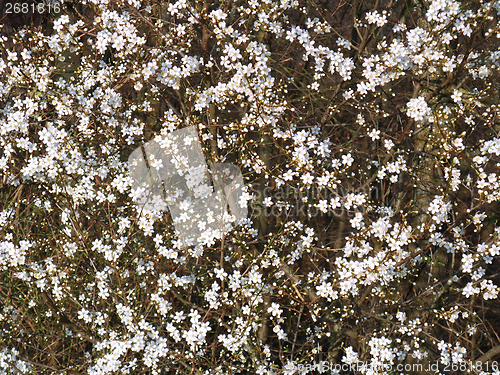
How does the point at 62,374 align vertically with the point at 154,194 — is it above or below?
below

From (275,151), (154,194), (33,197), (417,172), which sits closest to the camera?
(154,194)

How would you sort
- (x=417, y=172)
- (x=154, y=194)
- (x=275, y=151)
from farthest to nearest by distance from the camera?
(x=275, y=151) → (x=417, y=172) → (x=154, y=194)

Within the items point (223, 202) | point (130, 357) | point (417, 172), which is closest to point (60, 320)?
point (130, 357)

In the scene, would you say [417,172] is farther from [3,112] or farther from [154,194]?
[3,112]

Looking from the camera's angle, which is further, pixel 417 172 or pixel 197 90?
pixel 417 172

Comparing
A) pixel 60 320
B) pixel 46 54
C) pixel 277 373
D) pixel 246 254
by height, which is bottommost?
pixel 277 373

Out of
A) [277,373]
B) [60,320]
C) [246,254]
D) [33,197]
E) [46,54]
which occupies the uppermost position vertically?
[46,54]

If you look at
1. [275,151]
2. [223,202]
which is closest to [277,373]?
[223,202]

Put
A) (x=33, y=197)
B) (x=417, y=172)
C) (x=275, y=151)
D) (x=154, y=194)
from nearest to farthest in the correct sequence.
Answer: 1. (x=154, y=194)
2. (x=33, y=197)
3. (x=417, y=172)
4. (x=275, y=151)

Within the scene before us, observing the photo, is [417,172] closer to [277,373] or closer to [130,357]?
[277,373]
